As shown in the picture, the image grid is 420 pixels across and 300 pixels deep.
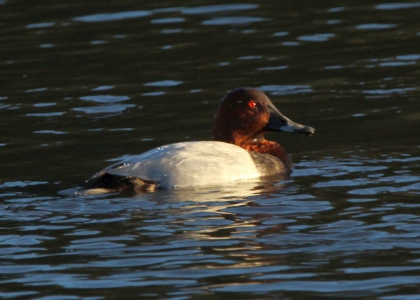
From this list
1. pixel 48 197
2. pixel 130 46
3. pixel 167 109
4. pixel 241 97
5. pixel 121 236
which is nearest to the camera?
pixel 121 236

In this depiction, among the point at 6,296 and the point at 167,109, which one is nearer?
the point at 6,296

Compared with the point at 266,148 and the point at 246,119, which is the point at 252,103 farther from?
the point at 266,148

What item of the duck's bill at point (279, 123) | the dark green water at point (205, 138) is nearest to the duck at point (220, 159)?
the duck's bill at point (279, 123)

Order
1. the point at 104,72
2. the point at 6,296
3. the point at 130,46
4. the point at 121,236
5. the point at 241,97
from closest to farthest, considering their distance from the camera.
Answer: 1. the point at 6,296
2. the point at 121,236
3. the point at 241,97
4. the point at 104,72
5. the point at 130,46

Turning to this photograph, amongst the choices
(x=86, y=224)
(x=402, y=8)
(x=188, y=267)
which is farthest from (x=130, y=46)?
(x=188, y=267)

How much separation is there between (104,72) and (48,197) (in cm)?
575

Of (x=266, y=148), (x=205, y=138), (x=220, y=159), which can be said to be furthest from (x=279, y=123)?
(x=205, y=138)

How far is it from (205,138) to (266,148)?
132 centimetres

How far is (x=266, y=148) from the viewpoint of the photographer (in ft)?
34.0

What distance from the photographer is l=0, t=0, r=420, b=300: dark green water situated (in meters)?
6.63

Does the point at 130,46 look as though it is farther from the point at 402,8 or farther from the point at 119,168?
the point at 119,168

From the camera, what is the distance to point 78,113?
12797 millimetres

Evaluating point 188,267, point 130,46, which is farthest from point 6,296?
point 130,46

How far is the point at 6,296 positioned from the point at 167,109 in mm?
6560
